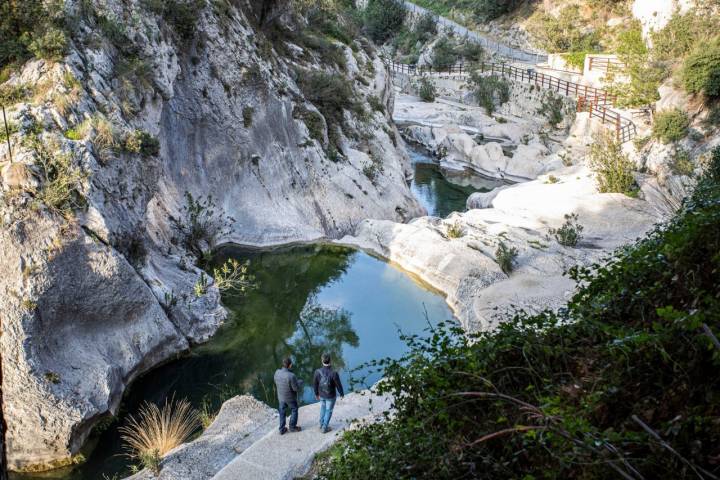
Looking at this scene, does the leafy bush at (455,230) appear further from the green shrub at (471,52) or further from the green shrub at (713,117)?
the green shrub at (471,52)

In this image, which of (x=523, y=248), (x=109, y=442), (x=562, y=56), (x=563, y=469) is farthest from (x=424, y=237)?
(x=562, y=56)

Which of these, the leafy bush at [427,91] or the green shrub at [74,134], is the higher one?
→ the leafy bush at [427,91]

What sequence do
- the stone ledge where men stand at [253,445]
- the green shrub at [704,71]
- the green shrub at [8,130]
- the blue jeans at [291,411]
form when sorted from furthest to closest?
the green shrub at [704,71] < the green shrub at [8,130] < the blue jeans at [291,411] < the stone ledge where men stand at [253,445]

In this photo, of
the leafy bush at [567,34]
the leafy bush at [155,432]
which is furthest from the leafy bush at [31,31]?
the leafy bush at [567,34]

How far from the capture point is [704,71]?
25.5 meters

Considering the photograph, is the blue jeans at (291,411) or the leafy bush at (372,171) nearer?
the blue jeans at (291,411)

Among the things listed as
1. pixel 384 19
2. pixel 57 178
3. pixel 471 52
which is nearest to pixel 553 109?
pixel 471 52

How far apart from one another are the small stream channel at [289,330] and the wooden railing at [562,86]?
16189mm

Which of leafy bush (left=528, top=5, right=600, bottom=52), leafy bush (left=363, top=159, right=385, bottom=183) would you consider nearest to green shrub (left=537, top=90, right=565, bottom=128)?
leafy bush (left=528, top=5, right=600, bottom=52)

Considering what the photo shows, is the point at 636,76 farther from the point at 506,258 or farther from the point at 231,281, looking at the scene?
the point at 231,281

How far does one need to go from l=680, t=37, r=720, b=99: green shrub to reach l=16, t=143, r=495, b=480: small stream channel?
53.2 ft

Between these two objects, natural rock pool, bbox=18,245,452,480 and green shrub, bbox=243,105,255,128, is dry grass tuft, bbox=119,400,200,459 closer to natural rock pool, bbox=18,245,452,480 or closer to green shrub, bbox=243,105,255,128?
natural rock pool, bbox=18,245,452,480

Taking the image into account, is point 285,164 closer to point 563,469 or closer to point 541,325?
point 541,325

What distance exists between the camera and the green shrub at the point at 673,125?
25859 mm
